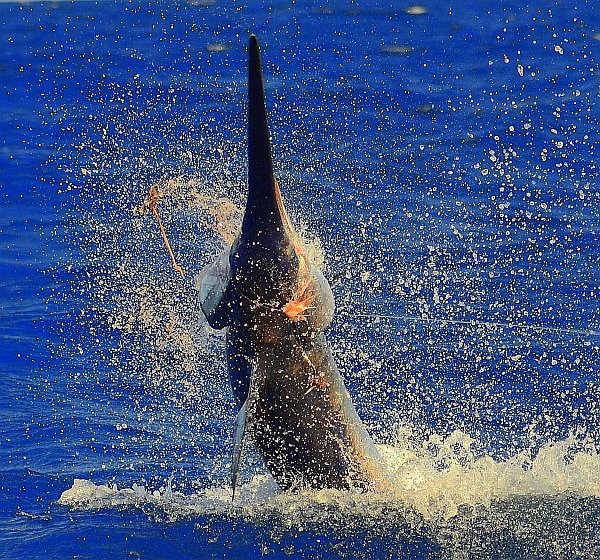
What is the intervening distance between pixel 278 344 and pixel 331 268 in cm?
451

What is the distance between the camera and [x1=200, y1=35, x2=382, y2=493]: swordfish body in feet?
16.7

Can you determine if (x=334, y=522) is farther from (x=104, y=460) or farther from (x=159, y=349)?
(x=159, y=349)

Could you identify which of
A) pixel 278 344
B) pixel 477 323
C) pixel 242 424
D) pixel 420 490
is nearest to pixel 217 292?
pixel 278 344

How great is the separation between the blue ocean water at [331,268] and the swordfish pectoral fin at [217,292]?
341mm

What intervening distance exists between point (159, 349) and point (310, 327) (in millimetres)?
3440

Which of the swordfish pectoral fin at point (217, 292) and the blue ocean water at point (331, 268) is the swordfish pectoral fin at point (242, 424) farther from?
the blue ocean water at point (331, 268)

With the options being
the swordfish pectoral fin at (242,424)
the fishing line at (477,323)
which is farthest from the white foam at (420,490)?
the fishing line at (477,323)

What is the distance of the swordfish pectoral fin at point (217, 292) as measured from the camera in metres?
5.35

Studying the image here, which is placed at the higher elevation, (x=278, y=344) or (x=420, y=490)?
(x=278, y=344)

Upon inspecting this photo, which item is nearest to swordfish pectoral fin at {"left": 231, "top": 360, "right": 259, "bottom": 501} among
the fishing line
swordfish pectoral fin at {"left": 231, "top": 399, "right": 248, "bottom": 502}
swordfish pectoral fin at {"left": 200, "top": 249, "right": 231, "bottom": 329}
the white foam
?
swordfish pectoral fin at {"left": 231, "top": 399, "right": 248, "bottom": 502}

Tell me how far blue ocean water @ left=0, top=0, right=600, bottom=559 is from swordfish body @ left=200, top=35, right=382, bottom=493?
244 mm

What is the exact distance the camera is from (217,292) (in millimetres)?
5406

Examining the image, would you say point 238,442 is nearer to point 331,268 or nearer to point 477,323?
point 477,323

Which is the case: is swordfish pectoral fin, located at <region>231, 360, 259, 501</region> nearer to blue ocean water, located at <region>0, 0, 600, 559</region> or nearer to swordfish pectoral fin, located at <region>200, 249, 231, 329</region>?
swordfish pectoral fin, located at <region>200, 249, 231, 329</region>
